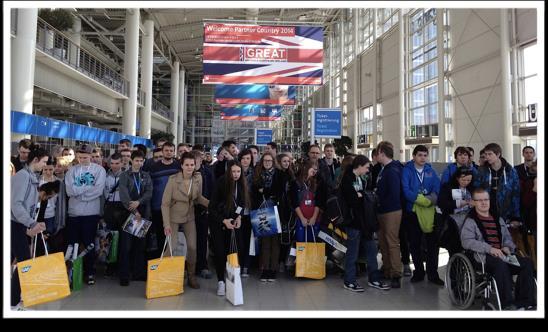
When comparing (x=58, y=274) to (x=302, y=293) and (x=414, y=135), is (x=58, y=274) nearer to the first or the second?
(x=302, y=293)

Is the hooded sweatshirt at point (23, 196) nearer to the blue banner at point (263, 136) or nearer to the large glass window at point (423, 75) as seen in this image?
the large glass window at point (423, 75)

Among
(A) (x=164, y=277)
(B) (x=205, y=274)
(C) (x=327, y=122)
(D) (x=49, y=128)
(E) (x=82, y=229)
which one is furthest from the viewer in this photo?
(C) (x=327, y=122)

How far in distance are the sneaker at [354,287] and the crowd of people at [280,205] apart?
0.01 metres

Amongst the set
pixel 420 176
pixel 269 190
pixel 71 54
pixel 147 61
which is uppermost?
pixel 147 61

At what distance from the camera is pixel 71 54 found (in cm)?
1567

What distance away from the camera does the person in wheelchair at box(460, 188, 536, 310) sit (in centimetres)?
321

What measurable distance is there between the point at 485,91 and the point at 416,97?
5571 millimetres

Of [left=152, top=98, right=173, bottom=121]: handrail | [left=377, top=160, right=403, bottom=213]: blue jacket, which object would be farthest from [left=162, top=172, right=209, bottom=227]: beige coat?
[left=152, top=98, right=173, bottom=121]: handrail

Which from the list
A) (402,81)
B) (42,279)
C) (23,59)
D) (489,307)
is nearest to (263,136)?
(402,81)

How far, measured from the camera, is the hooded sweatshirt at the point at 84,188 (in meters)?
3.99

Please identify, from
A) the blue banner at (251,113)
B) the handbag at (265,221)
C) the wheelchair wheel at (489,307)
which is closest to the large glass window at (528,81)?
the wheelchair wheel at (489,307)

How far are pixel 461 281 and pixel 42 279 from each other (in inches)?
150

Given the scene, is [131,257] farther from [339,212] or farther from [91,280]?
[339,212]

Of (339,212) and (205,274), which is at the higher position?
(339,212)
